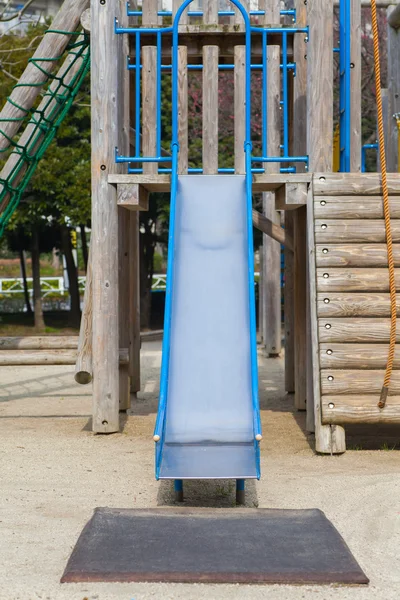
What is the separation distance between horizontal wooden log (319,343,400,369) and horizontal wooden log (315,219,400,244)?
2.58 feet

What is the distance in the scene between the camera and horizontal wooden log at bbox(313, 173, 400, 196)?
21.0 ft

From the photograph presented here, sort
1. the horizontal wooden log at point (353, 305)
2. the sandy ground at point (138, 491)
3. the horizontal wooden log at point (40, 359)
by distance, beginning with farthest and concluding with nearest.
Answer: the horizontal wooden log at point (40, 359)
the horizontal wooden log at point (353, 305)
the sandy ground at point (138, 491)

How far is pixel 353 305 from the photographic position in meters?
6.04

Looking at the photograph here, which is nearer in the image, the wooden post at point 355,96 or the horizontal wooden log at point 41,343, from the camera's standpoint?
the wooden post at point 355,96

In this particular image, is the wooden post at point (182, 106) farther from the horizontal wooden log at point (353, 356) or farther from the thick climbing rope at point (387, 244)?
the horizontal wooden log at point (353, 356)

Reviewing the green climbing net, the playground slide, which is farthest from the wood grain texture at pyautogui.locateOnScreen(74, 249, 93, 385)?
the green climbing net

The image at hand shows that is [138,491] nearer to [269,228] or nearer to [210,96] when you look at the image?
[269,228]

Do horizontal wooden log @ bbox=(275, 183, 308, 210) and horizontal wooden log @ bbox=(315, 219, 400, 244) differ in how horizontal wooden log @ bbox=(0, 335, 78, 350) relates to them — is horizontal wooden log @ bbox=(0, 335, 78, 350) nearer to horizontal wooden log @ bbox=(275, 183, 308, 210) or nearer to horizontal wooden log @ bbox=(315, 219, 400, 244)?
horizontal wooden log @ bbox=(275, 183, 308, 210)

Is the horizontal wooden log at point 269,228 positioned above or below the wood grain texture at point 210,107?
below

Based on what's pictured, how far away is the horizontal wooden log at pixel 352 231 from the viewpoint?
625 cm

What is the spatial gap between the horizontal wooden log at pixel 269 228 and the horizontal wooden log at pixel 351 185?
0.92m

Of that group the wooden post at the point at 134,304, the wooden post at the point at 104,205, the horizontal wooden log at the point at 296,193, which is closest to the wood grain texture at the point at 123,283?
the wooden post at the point at 134,304

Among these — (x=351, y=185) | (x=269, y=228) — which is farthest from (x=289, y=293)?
(x=351, y=185)

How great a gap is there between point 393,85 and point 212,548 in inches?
278
